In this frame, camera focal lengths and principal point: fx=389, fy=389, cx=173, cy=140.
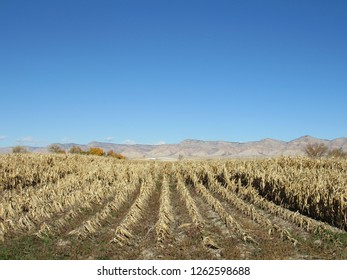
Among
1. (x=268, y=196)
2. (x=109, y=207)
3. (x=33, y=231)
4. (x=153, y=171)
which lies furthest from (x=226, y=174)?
(x=33, y=231)

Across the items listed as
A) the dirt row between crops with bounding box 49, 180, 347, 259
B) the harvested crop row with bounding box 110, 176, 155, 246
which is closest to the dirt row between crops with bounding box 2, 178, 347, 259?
the dirt row between crops with bounding box 49, 180, 347, 259

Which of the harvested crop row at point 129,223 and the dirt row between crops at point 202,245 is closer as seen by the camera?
the dirt row between crops at point 202,245

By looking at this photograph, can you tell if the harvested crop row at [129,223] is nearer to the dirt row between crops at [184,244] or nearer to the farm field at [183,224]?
the farm field at [183,224]

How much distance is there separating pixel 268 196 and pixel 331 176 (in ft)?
12.9

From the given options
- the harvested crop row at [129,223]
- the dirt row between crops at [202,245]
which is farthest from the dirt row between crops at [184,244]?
the harvested crop row at [129,223]

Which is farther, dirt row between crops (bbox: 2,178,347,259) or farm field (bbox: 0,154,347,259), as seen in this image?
farm field (bbox: 0,154,347,259)

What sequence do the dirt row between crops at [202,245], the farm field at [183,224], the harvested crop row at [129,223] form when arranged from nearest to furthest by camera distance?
the dirt row between crops at [202,245]
the farm field at [183,224]
the harvested crop row at [129,223]

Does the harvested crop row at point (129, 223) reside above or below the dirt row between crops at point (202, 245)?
above

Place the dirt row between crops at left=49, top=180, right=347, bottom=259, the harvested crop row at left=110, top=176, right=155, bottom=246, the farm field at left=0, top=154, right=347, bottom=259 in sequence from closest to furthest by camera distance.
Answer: the dirt row between crops at left=49, top=180, right=347, bottom=259
the farm field at left=0, top=154, right=347, bottom=259
the harvested crop row at left=110, top=176, right=155, bottom=246

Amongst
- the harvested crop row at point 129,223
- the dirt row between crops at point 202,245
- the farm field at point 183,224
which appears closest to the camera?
the dirt row between crops at point 202,245

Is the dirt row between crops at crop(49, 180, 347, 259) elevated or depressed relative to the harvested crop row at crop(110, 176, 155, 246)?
depressed

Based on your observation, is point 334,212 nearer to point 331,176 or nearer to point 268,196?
point 331,176

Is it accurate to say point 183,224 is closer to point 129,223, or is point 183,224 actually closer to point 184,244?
point 129,223

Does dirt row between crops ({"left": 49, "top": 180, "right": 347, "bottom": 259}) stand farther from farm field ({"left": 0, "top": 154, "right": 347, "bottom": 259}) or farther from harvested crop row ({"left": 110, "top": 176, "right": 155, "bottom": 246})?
harvested crop row ({"left": 110, "top": 176, "right": 155, "bottom": 246})
